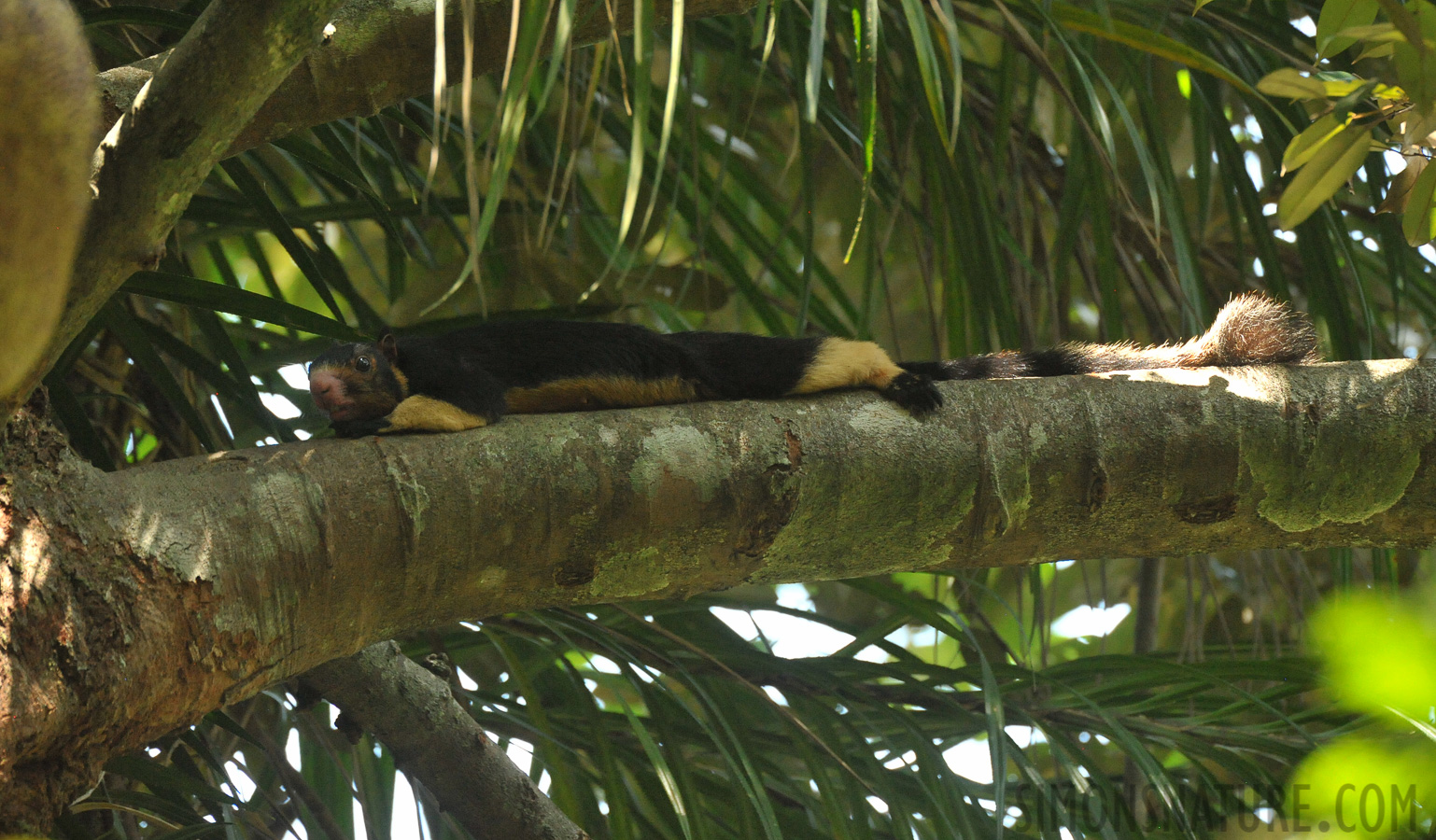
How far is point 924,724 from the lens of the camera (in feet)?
8.56

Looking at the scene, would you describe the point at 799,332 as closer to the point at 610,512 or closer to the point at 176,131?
the point at 610,512

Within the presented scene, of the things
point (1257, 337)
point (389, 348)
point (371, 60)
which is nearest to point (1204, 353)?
point (1257, 337)

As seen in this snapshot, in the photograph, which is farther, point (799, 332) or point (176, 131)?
point (799, 332)

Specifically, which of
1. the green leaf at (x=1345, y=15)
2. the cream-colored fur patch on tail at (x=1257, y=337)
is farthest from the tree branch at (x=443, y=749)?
the green leaf at (x=1345, y=15)

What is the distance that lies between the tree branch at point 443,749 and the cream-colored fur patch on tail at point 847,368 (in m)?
1.00

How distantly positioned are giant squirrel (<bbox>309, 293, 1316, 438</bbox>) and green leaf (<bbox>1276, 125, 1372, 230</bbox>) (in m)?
0.52

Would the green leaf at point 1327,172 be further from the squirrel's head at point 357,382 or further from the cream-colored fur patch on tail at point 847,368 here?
the squirrel's head at point 357,382

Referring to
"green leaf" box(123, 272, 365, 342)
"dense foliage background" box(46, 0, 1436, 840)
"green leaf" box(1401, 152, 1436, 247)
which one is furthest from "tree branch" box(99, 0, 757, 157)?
"green leaf" box(1401, 152, 1436, 247)

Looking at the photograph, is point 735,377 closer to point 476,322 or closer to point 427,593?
point 476,322

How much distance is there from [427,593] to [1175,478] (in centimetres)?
123

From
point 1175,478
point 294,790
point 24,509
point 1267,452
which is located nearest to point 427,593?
point 24,509

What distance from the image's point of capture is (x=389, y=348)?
2865 mm

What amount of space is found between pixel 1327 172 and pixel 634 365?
1.71 m

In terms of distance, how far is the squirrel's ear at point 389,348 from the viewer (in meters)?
2.83
